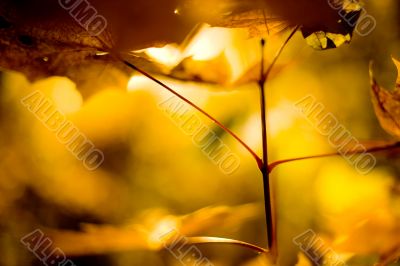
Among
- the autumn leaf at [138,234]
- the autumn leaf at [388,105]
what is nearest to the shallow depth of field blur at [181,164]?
the autumn leaf at [138,234]

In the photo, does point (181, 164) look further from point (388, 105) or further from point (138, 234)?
point (388, 105)

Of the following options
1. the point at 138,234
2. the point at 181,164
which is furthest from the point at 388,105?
the point at 181,164

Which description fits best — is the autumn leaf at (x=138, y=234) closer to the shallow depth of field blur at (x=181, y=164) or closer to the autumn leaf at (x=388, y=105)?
the autumn leaf at (x=388, y=105)

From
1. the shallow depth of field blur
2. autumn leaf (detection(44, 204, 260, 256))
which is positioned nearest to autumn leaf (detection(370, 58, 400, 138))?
autumn leaf (detection(44, 204, 260, 256))

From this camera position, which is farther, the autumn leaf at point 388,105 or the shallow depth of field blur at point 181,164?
the shallow depth of field blur at point 181,164

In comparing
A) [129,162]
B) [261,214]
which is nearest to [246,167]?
[261,214]

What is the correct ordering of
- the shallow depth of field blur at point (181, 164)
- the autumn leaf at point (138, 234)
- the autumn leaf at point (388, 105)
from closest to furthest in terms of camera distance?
the autumn leaf at point (388, 105), the autumn leaf at point (138, 234), the shallow depth of field blur at point (181, 164)
